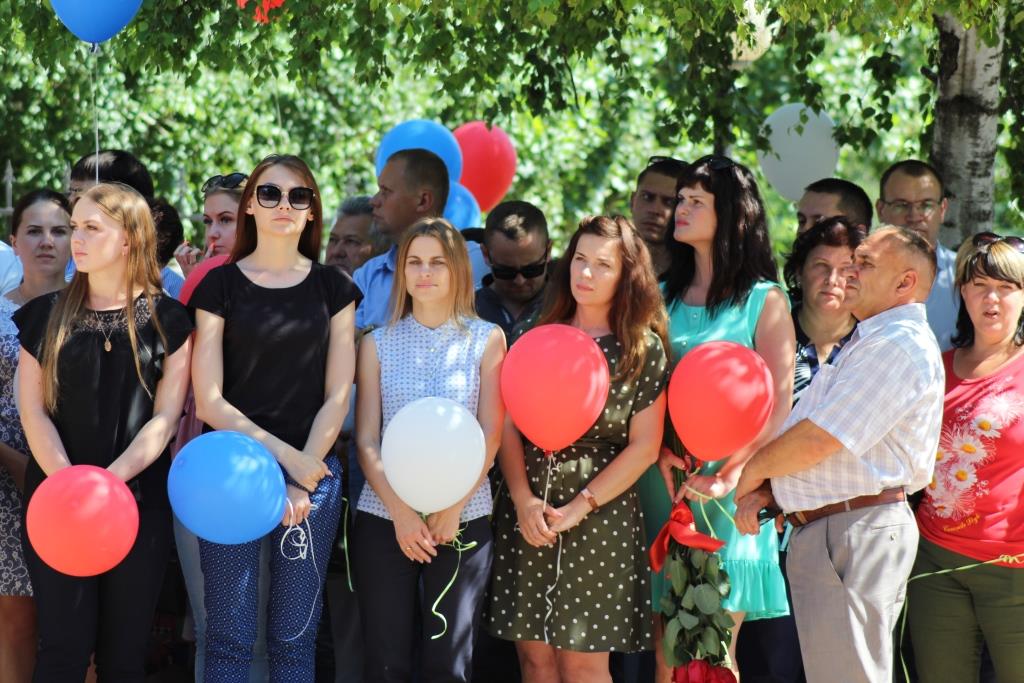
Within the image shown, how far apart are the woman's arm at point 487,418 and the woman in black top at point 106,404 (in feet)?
3.05

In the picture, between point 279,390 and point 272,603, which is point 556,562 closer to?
point 272,603

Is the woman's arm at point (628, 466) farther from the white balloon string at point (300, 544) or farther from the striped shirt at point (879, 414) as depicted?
the white balloon string at point (300, 544)

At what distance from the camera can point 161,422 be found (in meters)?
4.42

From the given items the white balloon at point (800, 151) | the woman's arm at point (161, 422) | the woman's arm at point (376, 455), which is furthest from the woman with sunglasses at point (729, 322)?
the white balloon at point (800, 151)

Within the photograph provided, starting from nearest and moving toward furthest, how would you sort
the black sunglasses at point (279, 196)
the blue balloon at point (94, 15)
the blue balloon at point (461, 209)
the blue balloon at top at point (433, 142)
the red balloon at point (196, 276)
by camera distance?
the black sunglasses at point (279, 196)
the red balloon at point (196, 276)
the blue balloon at point (94, 15)
the blue balloon at point (461, 209)
the blue balloon at top at point (433, 142)

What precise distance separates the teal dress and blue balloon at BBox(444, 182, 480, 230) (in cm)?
282

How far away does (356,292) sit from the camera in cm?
466

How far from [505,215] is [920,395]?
2095 mm

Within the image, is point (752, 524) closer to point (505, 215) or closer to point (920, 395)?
point (920, 395)

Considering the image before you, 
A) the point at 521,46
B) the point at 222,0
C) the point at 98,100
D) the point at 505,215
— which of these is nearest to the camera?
the point at 505,215

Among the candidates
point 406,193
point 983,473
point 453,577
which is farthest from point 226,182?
point 983,473

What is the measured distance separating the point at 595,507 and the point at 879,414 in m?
1.01

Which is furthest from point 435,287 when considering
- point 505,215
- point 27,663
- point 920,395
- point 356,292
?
point 27,663

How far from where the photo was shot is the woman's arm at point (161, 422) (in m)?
4.33
